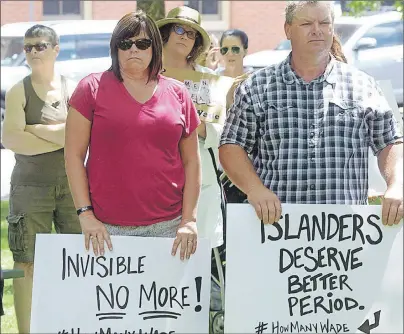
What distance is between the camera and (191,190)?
434 cm

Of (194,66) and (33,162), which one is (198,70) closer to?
(194,66)

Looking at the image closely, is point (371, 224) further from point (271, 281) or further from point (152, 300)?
point (152, 300)

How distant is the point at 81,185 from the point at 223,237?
1.61 m

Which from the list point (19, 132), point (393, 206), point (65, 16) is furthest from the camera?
point (65, 16)

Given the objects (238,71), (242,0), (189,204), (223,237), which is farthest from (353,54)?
(189,204)

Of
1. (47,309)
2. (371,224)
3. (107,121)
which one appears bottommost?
(47,309)

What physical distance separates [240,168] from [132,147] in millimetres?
469

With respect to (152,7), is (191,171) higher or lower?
lower

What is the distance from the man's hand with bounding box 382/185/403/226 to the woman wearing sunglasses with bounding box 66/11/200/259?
802 mm

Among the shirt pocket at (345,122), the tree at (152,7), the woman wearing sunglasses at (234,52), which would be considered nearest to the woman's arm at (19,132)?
the tree at (152,7)

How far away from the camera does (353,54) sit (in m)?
15.6

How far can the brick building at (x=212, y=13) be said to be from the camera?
73.4 ft

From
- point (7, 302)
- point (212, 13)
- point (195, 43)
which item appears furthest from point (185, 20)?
point (212, 13)

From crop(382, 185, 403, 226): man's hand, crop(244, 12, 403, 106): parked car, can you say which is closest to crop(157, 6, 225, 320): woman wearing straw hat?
crop(382, 185, 403, 226): man's hand
